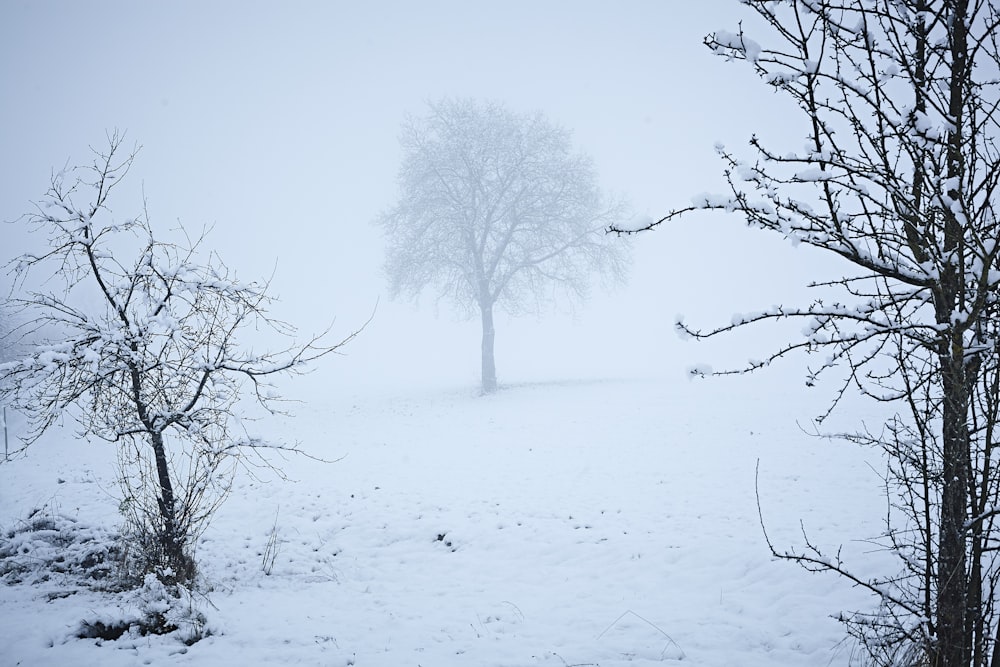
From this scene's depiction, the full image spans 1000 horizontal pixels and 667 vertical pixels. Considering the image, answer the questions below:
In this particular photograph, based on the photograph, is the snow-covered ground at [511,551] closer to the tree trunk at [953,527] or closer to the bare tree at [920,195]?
the tree trunk at [953,527]

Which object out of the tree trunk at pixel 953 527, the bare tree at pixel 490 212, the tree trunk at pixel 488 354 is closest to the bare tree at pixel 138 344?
the tree trunk at pixel 953 527

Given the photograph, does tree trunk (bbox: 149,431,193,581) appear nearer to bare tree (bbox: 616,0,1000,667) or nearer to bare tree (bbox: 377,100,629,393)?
bare tree (bbox: 616,0,1000,667)

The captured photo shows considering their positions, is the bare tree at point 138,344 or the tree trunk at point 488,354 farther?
the tree trunk at point 488,354

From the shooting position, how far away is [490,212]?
21.9 meters

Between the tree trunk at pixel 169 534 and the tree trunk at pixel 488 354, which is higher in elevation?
the tree trunk at pixel 488 354

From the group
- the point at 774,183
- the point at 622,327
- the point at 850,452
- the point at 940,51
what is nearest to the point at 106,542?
the point at 774,183

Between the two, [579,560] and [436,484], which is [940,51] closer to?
[579,560]

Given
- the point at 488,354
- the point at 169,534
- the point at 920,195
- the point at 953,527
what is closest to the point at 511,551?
the point at 169,534

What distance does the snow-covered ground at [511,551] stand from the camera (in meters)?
5.08

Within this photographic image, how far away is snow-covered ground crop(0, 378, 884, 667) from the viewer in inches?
200

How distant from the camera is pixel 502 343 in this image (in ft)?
188

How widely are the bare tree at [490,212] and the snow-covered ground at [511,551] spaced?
9621 millimetres

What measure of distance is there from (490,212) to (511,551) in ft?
54.7

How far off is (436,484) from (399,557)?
2.85 metres
